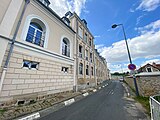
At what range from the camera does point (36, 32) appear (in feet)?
26.8

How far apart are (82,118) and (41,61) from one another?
561cm

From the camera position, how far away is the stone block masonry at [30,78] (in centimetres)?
551


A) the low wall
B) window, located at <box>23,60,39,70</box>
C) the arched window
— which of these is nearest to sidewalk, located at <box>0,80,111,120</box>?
window, located at <box>23,60,39,70</box>

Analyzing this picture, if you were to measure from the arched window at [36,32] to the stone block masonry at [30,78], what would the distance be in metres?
1.43

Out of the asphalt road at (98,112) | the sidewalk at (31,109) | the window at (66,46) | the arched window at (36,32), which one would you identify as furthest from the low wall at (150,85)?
the arched window at (36,32)

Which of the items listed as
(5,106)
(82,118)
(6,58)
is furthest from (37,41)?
(82,118)

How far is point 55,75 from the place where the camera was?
30.1 feet

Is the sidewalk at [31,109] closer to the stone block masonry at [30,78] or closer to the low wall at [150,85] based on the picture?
the stone block masonry at [30,78]

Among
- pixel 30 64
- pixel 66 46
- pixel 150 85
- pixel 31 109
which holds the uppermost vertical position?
pixel 66 46

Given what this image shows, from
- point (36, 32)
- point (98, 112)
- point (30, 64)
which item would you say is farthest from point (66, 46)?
point (98, 112)

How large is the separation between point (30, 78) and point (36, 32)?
14.0 ft

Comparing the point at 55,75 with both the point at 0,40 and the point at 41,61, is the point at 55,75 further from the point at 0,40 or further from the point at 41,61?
the point at 0,40

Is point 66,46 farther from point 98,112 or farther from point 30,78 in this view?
point 98,112

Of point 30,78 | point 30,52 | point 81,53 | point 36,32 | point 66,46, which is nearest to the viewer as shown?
point 30,78
